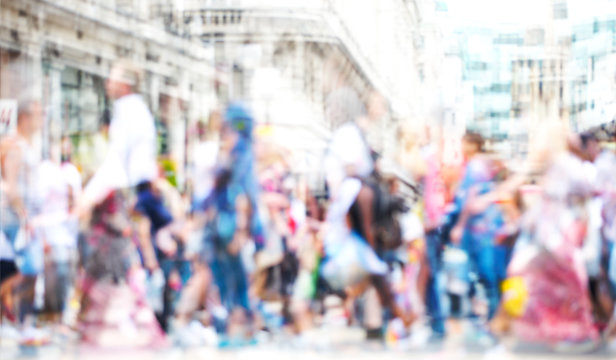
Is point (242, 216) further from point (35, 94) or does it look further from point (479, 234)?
point (35, 94)

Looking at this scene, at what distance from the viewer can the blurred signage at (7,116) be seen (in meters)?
11.4

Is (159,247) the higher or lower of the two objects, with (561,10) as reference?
lower

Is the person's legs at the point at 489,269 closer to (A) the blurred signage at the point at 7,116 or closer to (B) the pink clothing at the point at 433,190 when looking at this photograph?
(B) the pink clothing at the point at 433,190

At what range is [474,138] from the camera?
9.11 meters

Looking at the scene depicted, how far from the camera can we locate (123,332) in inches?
302

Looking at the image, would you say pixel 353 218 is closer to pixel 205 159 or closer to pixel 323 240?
pixel 323 240

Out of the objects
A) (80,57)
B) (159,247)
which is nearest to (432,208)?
(159,247)

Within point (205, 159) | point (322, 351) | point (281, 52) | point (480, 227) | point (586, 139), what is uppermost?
point (281, 52)

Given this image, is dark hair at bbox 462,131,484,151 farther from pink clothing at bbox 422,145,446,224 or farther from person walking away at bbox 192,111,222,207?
person walking away at bbox 192,111,222,207

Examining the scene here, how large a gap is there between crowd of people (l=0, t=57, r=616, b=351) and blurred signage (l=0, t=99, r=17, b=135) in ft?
7.02

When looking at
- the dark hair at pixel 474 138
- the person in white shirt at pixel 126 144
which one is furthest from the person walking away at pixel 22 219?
the dark hair at pixel 474 138

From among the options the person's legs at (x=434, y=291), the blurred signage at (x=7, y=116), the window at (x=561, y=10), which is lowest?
the person's legs at (x=434, y=291)

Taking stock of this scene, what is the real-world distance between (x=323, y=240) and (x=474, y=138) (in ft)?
4.32

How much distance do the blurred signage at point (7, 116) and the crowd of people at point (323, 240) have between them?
2140 mm
